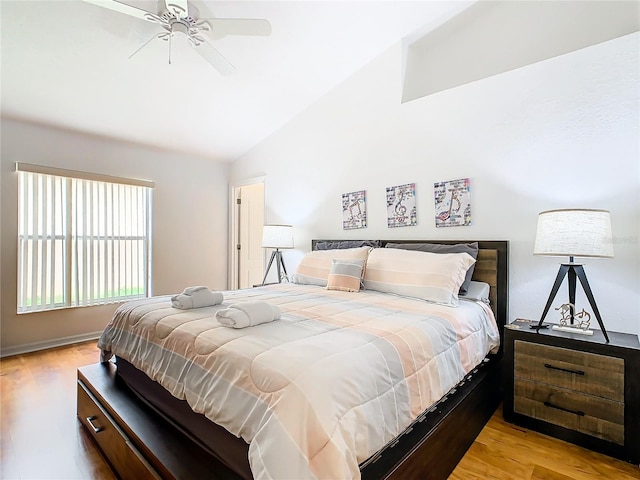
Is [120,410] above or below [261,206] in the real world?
below

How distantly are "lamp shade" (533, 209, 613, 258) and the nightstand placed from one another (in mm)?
509

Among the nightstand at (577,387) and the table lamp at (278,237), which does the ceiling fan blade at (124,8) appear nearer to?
the table lamp at (278,237)

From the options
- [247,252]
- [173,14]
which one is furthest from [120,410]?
[247,252]

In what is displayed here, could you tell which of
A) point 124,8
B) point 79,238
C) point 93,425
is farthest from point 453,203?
point 79,238

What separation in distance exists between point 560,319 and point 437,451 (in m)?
1.44

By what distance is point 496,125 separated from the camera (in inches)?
105

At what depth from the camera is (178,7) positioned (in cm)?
207

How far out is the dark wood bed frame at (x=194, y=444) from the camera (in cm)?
129

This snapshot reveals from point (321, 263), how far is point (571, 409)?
2056mm

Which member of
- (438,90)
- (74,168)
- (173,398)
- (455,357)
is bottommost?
(173,398)

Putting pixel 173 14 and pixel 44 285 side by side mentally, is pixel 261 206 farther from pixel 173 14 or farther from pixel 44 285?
pixel 173 14

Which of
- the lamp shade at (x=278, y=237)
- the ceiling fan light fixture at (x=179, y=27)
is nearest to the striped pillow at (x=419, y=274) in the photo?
the lamp shade at (x=278, y=237)

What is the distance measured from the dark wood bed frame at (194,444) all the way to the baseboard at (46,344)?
196 centimetres

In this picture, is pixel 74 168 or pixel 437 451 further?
pixel 74 168
